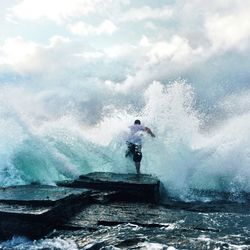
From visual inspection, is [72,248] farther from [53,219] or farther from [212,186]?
[212,186]

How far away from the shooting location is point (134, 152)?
36.9 ft

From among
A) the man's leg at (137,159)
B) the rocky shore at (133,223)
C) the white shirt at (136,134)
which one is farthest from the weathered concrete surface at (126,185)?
the white shirt at (136,134)

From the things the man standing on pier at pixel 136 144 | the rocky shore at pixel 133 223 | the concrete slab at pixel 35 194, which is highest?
the man standing on pier at pixel 136 144

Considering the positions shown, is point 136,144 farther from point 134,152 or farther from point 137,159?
point 137,159

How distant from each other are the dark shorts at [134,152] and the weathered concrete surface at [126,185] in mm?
2271

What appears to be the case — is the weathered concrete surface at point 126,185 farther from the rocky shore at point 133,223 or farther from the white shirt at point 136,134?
the white shirt at point 136,134

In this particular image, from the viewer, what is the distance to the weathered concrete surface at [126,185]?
785 cm

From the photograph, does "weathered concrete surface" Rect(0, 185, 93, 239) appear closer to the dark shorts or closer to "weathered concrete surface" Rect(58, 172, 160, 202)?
"weathered concrete surface" Rect(58, 172, 160, 202)

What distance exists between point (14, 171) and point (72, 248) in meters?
6.05

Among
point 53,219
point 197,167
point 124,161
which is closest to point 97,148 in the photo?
point 124,161

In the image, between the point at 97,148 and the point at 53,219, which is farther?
the point at 97,148

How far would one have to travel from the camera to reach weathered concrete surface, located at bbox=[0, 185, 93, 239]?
5348 millimetres

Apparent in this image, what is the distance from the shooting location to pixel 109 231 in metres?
5.35

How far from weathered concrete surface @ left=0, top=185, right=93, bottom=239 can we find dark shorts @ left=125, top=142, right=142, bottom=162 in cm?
410
